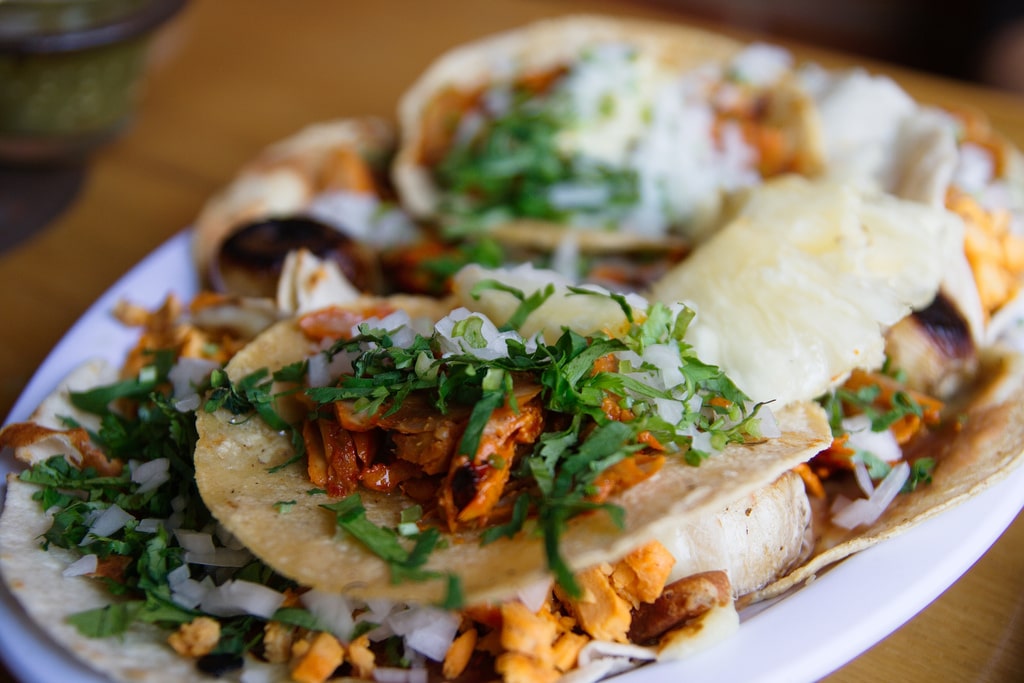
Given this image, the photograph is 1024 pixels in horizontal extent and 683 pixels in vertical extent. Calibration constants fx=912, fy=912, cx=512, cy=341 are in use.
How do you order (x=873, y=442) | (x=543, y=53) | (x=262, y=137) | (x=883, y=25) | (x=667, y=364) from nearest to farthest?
(x=667, y=364) < (x=873, y=442) < (x=543, y=53) < (x=262, y=137) < (x=883, y=25)

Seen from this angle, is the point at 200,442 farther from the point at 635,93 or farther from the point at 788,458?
the point at 635,93

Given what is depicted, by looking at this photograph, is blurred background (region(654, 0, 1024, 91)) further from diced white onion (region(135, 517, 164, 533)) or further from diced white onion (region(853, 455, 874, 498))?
diced white onion (region(135, 517, 164, 533))

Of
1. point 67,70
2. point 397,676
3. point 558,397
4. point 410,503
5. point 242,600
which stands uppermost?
point 67,70

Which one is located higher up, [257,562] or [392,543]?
[392,543]

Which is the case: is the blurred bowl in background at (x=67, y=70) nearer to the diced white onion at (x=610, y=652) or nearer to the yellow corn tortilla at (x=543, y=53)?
the yellow corn tortilla at (x=543, y=53)

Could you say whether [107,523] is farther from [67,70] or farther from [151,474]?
[67,70]

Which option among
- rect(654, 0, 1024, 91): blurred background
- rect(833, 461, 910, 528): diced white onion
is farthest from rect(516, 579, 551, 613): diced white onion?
rect(654, 0, 1024, 91): blurred background

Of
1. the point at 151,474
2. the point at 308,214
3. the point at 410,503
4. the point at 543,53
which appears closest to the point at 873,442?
the point at 410,503
